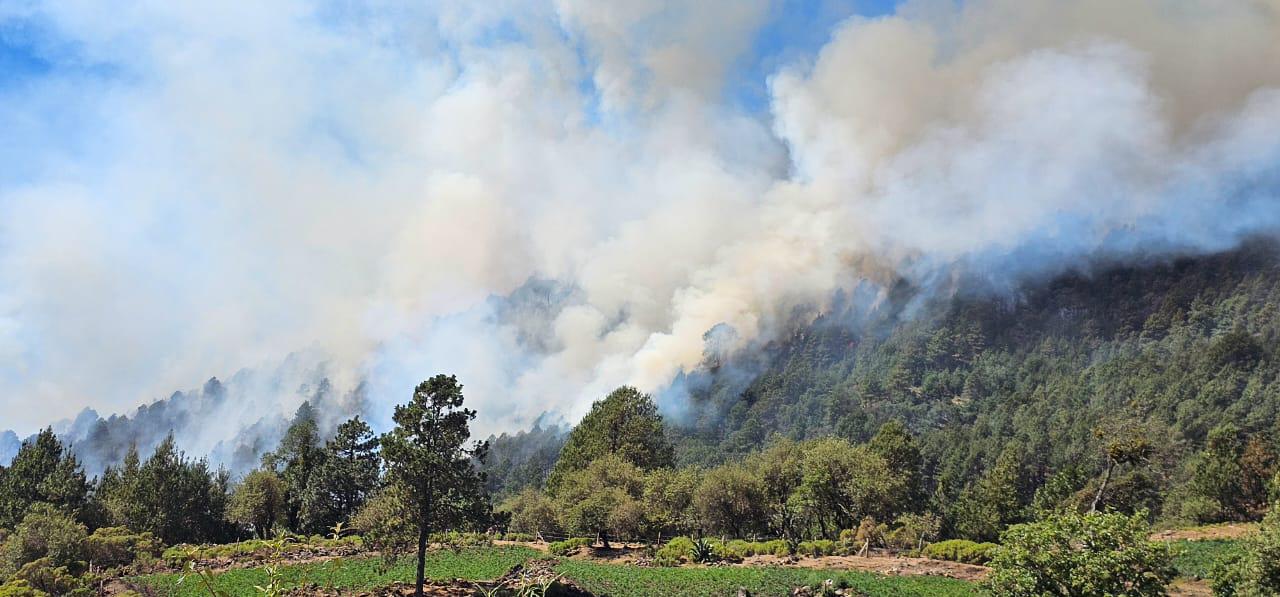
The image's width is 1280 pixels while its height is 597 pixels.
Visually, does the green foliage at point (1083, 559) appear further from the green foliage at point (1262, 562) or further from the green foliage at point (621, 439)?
the green foliage at point (621, 439)

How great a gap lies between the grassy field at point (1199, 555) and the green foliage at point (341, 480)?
→ 65504mm

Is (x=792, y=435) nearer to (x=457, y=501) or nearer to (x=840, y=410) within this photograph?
(x=840, y=410)

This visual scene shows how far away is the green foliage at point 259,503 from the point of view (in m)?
70.4

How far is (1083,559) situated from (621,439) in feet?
196

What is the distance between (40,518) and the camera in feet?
146

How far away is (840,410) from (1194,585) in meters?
134

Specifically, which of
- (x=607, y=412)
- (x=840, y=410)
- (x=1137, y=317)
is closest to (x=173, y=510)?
(x=607, y=412)

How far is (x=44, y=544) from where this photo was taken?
139 ft

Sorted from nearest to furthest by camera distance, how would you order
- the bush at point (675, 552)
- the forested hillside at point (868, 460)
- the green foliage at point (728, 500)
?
1. the forested hillside at point (868, 460)
2. the bush at point (675, 552)
3. the green foliage at point (728, 500)

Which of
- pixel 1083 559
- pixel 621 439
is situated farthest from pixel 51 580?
pixel 621 439

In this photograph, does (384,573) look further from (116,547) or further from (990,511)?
(990,511)

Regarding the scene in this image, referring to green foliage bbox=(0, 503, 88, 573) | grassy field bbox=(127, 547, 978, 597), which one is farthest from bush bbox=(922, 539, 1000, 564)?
green foliage bbox=(0, 503, 88, 573)

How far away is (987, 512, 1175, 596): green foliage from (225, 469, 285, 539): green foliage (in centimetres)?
7147

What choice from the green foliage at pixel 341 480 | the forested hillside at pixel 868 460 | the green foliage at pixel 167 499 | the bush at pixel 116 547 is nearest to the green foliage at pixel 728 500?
the forested hillside at pixel 868 460
